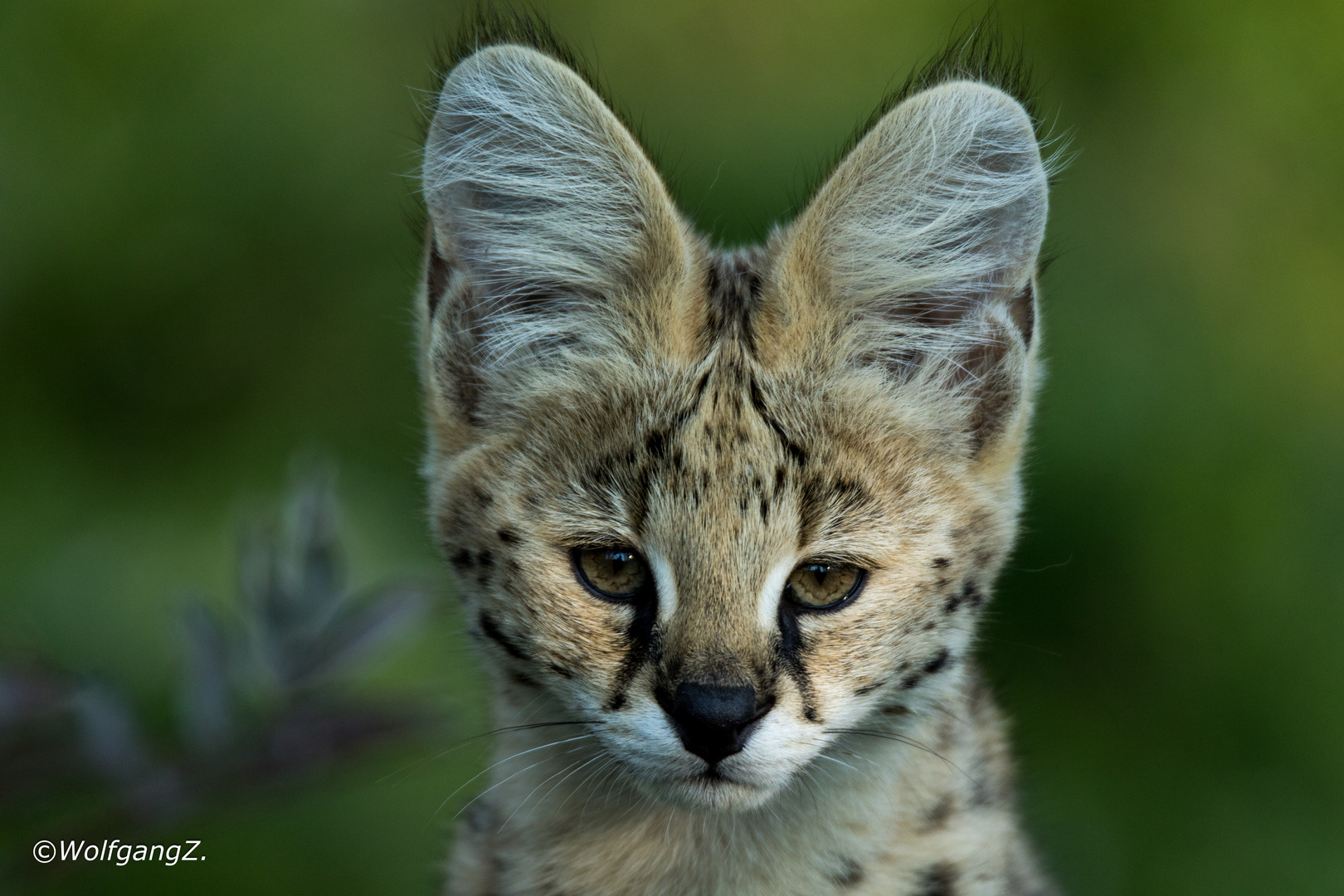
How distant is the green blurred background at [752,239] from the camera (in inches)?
166

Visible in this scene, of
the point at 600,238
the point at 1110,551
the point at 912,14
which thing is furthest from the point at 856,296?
the point at 912,14

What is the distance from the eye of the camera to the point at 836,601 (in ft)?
7.51

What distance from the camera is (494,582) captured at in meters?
2.38

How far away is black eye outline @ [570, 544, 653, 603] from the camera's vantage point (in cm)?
227

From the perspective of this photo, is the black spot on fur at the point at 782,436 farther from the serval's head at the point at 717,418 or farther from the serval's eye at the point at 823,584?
the serval's eye at the point at 823,584

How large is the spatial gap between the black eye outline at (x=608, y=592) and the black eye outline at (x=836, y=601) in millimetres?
239

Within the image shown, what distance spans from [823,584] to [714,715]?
37 cm

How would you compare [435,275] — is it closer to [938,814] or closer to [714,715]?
[714,715]

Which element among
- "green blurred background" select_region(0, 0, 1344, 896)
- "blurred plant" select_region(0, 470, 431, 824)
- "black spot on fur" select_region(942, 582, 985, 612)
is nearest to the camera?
"blurred plant" select_region(0, 470, 431, 824)

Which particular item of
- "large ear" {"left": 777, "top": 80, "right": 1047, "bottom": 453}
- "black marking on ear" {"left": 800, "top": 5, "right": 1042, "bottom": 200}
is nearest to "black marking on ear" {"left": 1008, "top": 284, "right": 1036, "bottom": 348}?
"large ear" {"left": 777, "top": 80, "right": 1047, "bottom": 453}

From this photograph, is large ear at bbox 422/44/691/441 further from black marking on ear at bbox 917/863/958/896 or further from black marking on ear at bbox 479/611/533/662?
black marking on ear at bbox 917/863/958/896

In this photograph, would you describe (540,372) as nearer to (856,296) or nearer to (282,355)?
(856,296)

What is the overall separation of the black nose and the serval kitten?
22 mm

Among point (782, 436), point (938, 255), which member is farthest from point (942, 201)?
point (782, 436)
